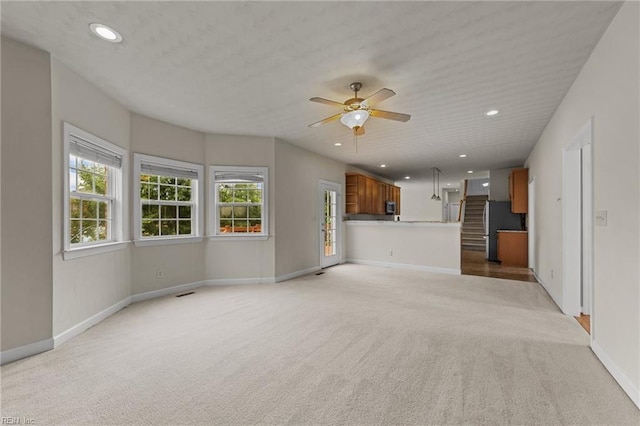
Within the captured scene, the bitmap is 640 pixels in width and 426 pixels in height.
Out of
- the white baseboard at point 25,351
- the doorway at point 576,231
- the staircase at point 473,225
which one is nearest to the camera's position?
the white baseboard at point 25,351

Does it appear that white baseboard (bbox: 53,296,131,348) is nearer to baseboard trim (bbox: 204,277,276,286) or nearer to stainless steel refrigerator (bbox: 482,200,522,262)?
baseboard trim (bbox: 204,277,276,286)

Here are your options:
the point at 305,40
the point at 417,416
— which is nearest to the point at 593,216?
the point at 417,416

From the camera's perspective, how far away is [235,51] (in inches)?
96.5

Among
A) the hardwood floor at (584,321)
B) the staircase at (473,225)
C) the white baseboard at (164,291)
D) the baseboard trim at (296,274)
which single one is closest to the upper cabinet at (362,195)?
the baseboard trim at (296,274)

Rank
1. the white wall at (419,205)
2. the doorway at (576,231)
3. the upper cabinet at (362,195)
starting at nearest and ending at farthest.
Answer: the doorway at (576,231), the upper cabinet at (362,195), the white wall at (419,205)

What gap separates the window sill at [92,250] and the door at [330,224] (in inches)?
147

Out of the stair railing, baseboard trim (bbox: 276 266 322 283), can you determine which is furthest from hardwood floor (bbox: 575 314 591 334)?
the stair railing

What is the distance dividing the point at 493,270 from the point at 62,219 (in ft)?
23.7

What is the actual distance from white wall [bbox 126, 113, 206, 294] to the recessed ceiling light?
1884 millimetres

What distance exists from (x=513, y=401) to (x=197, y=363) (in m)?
2.29

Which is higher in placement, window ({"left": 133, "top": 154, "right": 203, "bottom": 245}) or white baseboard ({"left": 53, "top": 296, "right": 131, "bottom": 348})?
window ({"left": 133, "top": 154, "right": 203, "bottom": 245})

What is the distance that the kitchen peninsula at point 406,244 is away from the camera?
19.7 feet

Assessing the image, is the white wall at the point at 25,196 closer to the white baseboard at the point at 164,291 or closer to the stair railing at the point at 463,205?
the white baseboard at the point at 164,291

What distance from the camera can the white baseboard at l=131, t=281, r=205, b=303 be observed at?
13.1ft
